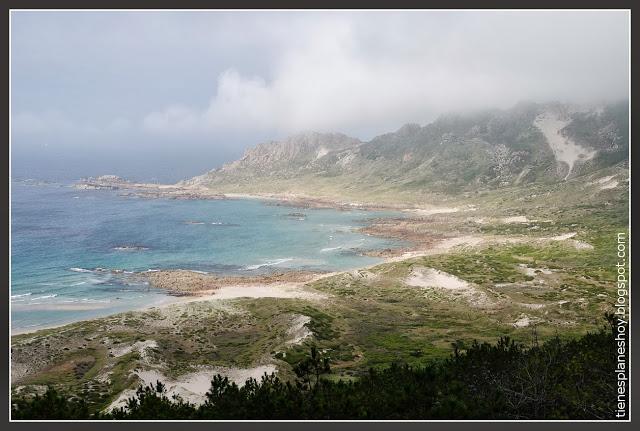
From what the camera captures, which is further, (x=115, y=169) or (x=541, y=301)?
(x=115, y=169)

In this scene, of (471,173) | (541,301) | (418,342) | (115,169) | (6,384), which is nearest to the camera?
(6,384)

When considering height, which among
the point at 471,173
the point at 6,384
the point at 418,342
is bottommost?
the point at 418,342

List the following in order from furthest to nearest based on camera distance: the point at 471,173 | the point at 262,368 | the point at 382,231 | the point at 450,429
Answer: the point at 471,173 → the point at 382,231 → the point at 262,368 → the point at 450,429

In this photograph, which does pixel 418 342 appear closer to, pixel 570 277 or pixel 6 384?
pixel 570 277

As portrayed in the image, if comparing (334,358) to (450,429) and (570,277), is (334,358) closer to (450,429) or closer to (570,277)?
(450,429)

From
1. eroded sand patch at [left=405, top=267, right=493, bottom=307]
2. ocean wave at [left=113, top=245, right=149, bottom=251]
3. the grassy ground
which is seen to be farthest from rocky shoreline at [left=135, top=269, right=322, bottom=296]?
eroded sand patch at [left=405, top=267, right=493, bottom=307]

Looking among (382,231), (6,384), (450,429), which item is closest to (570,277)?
(382,231)

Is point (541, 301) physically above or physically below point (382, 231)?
below
